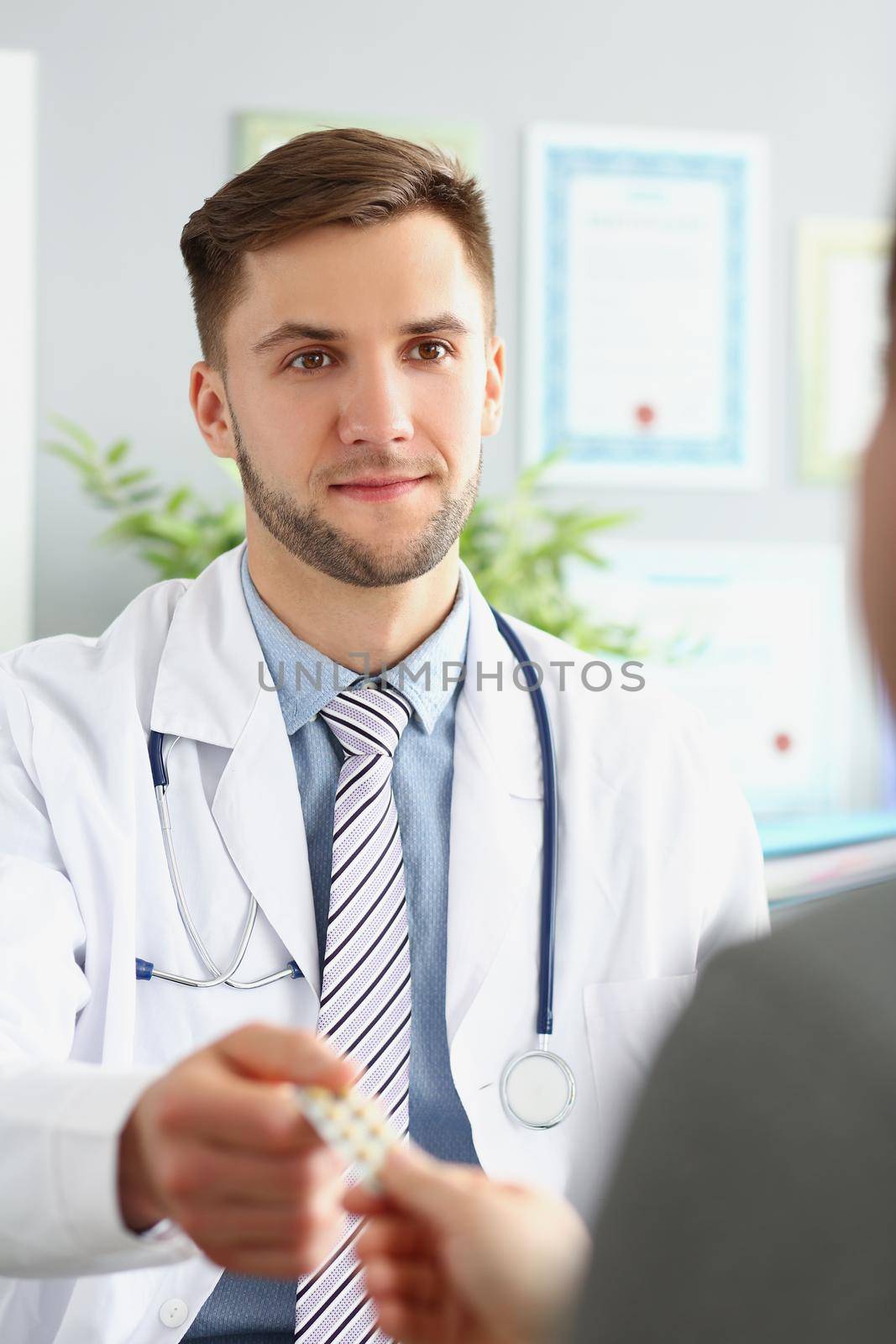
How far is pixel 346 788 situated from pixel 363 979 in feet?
0.58

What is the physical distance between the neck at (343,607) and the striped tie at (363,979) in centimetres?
14

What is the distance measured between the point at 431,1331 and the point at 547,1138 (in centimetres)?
52

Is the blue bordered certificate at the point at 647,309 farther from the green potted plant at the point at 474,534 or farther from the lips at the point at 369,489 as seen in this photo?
the lips at the point at 369,489

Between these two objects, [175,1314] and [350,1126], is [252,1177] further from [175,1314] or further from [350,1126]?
[175,1314]

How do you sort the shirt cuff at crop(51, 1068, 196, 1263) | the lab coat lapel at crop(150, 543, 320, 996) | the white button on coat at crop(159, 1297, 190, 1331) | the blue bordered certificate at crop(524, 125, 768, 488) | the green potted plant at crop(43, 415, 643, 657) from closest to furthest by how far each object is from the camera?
the shirt cuff at crop(51, 1068, 196, 1263), the white button on coat at crop(159, 1297, 190, 1331), the lab coat lapel at crop(150, 543, 320, 996), the green potted plant at crop(43, 415, 643, 657), the blue bordered certificate at crop(524, 125, 768, 488)

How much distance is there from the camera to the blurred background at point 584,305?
201 cm

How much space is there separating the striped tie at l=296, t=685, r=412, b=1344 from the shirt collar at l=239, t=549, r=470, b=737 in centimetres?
8

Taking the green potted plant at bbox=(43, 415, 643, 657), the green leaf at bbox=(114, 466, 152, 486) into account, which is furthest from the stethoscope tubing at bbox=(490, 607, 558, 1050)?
the green leaf at bbox=(114, 466, 152, 486)

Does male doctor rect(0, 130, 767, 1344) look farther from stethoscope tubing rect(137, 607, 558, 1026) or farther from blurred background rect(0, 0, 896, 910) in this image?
blurred background rect(0, 0, 896, 910)

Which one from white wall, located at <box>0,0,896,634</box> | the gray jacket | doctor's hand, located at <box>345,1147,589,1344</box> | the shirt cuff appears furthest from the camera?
white wall, located at <box>0,0,896,634</box>

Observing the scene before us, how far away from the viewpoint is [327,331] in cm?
120

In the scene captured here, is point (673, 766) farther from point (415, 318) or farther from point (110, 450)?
point (110, 450)

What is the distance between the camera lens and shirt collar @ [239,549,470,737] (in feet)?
4.00

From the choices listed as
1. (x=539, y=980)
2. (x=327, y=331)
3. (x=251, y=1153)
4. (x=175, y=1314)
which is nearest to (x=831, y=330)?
(x=327, y=331)
